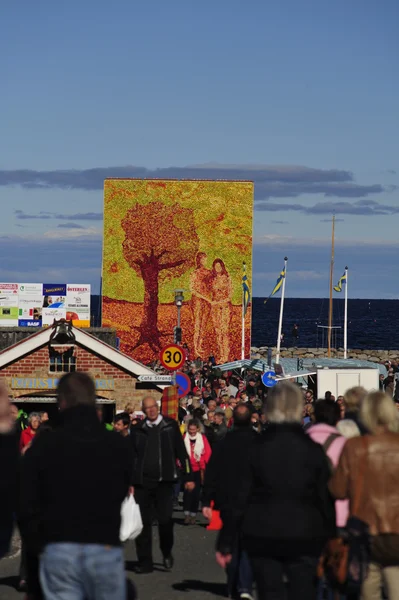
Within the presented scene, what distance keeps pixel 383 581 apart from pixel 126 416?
8.87 metres

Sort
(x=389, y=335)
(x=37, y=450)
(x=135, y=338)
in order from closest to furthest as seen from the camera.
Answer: (x=37, y=450)
(x=135, y=338)
(x=389, y=335)

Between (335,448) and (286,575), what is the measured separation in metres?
1.62

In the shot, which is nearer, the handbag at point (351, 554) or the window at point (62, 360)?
the handbag at point (351, 554)

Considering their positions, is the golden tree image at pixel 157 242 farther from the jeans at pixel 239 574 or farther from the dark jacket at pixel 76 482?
the dark jacket at pixel 76 482

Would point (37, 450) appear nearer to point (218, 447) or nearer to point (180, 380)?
point (218, 447)

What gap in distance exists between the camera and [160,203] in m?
61.4

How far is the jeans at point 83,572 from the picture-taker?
571cm

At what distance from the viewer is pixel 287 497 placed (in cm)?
650

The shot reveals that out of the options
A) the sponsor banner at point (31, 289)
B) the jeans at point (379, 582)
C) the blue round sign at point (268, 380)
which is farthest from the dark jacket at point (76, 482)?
the sponsor banner at point (31, 289)

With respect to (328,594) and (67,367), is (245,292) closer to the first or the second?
(67,367)

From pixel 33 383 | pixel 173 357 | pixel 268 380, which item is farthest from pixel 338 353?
pixel 173 357

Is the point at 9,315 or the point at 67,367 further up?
the point at 9,315

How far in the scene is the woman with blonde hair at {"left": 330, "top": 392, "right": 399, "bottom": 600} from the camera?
22.9ft

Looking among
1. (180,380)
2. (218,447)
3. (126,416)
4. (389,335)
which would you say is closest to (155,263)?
(180,380)
